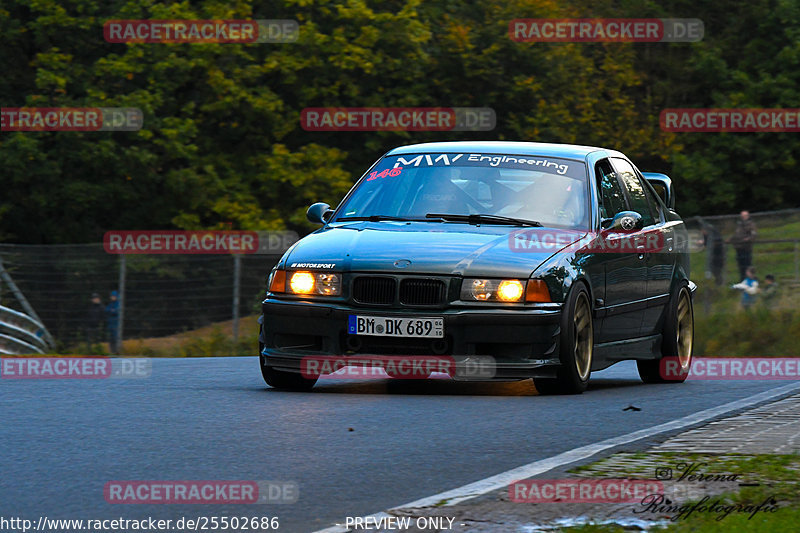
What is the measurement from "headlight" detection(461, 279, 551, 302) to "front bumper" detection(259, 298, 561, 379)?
0.24ft

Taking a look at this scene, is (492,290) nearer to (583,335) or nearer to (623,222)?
(583,335)

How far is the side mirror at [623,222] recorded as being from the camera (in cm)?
1148

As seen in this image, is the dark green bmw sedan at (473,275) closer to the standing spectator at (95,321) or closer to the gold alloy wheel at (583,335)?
the gold alloy wheel at (583,335)

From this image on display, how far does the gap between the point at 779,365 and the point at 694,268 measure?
627cm

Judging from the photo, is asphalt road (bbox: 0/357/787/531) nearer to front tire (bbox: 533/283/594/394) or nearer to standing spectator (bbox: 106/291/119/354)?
front tire (bbox: 533/283/594/394)

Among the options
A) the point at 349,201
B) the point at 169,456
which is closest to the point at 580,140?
the point at 349,201

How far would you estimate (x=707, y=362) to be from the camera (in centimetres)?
1672

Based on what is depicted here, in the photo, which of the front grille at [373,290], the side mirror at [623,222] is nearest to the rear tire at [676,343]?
the side mirror at [623,222]

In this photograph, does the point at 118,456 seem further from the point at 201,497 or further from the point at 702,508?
the point at 702,508

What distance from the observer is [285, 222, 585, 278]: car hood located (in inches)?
399

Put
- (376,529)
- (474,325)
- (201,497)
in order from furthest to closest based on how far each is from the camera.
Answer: (474,325), (201,497), (376,529)

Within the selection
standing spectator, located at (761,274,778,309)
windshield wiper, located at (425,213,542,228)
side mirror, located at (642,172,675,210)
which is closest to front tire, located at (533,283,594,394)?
windshield wiper, located at (425,213,542,228)

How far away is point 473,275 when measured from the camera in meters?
10.1

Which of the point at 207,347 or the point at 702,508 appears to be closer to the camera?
the point at 702,508
